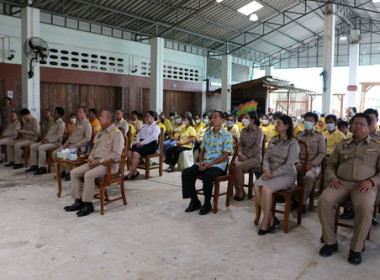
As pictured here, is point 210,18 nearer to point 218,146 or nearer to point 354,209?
point 218,146

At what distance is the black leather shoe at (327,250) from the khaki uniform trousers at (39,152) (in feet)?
14.8

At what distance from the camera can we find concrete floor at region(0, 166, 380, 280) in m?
2.49

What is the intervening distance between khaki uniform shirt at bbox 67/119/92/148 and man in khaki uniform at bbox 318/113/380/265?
337 centimetres

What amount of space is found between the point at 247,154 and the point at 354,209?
188 cm

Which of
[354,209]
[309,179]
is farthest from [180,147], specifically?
[354,209]

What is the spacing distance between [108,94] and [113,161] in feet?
24.8

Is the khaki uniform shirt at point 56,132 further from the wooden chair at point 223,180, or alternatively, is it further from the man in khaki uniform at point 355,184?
the man in khaki uniform at point 355,184

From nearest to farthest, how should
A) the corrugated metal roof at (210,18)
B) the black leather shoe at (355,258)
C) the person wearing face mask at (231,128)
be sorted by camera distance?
the black leather shoe at (355,258) → the person wearing face mask at (231,128) → the corrugated metal roof at (210,18)

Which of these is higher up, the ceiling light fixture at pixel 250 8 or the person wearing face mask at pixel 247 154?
the ceiling light fixture at pixel 250 8

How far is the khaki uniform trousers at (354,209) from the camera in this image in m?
2.64

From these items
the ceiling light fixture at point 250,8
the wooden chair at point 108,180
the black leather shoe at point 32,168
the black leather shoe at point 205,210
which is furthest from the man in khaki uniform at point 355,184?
the ceiling light fixture at point 250,8

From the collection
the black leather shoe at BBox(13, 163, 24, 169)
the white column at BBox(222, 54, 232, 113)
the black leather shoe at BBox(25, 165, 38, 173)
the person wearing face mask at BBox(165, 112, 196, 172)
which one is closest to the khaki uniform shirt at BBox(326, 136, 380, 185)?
the person wearing face mask at BBox(165, 112, 196, 172)

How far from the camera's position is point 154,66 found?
1073 centimetres

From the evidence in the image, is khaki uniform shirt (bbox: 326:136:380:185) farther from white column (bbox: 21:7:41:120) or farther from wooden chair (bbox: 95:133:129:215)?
white column (bbox: 21:7:41:120)
